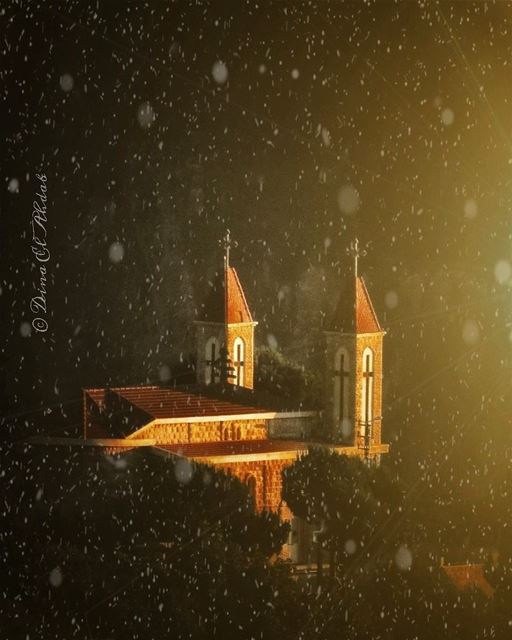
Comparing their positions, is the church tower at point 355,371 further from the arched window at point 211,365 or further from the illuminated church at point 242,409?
the arched window at point 211,365

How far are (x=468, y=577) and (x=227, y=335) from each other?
840 millimetres

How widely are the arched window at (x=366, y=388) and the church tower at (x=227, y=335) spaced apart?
0.92 ft

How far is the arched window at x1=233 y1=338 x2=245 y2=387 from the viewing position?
9.98ft

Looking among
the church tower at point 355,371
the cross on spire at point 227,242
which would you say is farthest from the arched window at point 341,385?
the cross on spire at point 227,242

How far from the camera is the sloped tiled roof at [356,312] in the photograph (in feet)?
9.78

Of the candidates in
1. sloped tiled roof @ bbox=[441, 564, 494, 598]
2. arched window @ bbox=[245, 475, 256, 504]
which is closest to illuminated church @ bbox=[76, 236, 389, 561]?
arched window @ bbox=[245, 475, 256, 504]

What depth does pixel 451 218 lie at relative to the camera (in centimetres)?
321

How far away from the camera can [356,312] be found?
3.00 m

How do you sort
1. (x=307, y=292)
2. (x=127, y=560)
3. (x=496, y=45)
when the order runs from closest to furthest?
(x=127, y=560)
(x=307, y=292)
(x=496, y=45)

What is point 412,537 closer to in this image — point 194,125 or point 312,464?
point 312,464

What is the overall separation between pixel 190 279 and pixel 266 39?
651 mm

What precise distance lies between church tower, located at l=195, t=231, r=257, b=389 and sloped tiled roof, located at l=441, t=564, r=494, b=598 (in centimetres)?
67

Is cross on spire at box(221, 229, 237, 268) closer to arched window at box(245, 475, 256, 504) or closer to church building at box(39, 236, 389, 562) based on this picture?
church building at box(39, 236, 389, 562)

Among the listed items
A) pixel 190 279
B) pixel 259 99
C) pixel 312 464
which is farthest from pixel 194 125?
pixel 312 464
